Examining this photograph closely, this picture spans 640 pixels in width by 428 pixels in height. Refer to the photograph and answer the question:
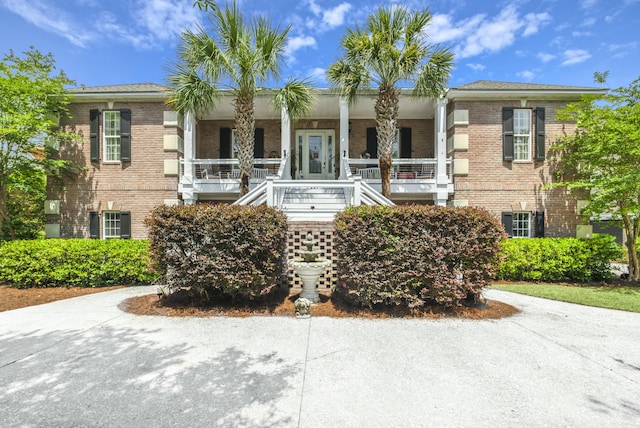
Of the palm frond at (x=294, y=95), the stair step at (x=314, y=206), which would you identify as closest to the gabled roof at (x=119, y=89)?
the palm frond at (x=294, y=95)

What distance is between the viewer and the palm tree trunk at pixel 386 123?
9.50 metres

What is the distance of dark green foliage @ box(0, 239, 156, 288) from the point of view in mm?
7809

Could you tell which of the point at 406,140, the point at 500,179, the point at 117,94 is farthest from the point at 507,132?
the point at 117,94

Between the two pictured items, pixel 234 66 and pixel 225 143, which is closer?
pixel 234 66

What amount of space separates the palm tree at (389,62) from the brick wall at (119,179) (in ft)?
22.5

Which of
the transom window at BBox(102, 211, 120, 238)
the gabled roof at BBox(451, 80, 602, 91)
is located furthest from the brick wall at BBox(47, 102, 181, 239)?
the gabled roof at BBox(451, 80, 602, 91)

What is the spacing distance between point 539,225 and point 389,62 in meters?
7.99

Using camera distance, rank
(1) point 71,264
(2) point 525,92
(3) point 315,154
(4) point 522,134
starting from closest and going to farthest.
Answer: (1) point 71,264
(2) point 525,92
(4) point 522,134
(3) point 315,154

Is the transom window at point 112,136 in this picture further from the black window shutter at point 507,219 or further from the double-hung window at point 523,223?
the double-hung window at point 523,223

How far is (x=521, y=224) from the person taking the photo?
11258 mm

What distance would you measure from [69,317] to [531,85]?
15797mm

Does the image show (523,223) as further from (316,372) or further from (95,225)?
(95,225)

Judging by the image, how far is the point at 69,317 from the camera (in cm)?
562

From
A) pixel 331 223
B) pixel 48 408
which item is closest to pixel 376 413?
pixel 48 408
